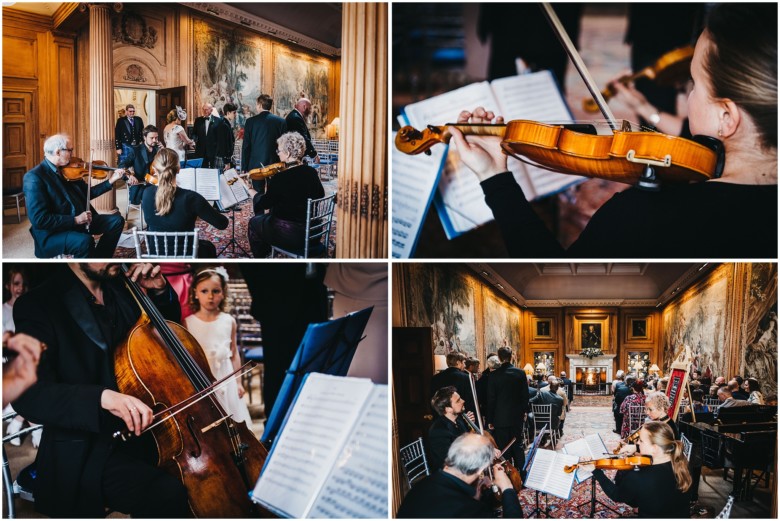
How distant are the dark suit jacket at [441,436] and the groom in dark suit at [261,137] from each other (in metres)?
1.50

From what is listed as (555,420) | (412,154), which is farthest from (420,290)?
(555,420)

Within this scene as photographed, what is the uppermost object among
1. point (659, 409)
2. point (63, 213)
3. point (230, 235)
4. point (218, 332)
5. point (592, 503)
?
point (63, 213)

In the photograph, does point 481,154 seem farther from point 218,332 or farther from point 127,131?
point 127,131

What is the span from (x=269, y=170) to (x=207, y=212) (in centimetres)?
38

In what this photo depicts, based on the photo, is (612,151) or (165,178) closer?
(612,151)

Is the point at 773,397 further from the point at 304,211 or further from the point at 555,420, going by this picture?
the point at 304,211

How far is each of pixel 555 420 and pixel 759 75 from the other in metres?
1.98

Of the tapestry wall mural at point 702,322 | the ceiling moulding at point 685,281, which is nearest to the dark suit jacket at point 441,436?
the tapestry wall mural at point 702,322

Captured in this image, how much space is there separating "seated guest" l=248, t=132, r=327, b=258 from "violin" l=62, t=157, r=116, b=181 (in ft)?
2.37

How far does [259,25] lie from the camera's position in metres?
3.76

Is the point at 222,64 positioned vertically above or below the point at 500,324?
above

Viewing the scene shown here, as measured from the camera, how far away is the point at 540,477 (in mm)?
3871

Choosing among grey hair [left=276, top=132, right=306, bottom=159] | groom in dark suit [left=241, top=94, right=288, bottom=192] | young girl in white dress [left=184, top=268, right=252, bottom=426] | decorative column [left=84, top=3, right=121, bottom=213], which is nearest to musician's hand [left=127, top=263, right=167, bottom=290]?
young girl in white dress [left=184, top=268, right=252, bottom=426]

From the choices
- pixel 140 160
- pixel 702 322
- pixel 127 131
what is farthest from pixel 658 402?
pixel 127 131
